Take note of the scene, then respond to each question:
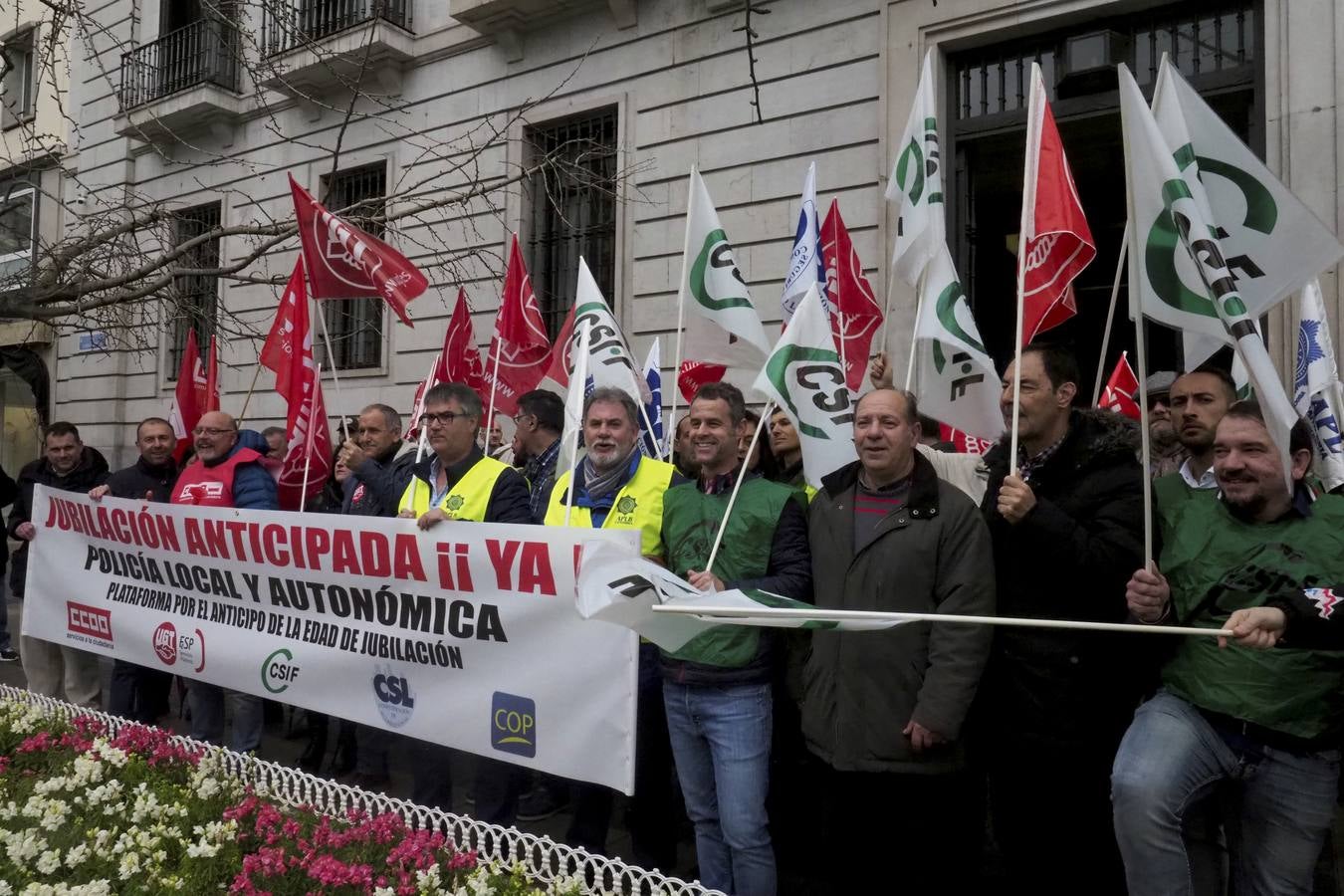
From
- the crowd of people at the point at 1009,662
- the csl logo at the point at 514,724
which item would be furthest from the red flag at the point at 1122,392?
the csl logo at the point at 514,724

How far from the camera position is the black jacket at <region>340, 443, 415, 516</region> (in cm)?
491

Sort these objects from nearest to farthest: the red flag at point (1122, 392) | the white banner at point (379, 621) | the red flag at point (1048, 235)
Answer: the white banner at point (379, 621), the red flag at point (1048, 235), the red flag at point (1122, 392)

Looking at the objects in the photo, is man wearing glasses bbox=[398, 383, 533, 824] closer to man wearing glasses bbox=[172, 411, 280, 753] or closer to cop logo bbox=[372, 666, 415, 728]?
cop logo bbox=[372, 666, 415, 728]

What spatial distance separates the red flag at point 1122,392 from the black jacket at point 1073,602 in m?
2.97

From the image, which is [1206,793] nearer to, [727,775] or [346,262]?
[727,775]

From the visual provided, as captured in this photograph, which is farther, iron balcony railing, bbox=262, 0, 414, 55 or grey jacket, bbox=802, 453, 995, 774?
iron balcony railing, bbox=262, 0, 414, 55

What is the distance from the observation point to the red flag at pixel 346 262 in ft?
18.1

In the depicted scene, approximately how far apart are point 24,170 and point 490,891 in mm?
6723

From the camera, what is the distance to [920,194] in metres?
4.60

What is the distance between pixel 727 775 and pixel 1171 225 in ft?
7.12

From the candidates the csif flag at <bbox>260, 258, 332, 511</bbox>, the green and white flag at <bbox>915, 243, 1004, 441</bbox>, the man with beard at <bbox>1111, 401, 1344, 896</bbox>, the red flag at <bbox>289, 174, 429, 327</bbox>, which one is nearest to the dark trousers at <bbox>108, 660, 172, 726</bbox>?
the csif flag at <bbox>260, 258, 332, 511</bbox>

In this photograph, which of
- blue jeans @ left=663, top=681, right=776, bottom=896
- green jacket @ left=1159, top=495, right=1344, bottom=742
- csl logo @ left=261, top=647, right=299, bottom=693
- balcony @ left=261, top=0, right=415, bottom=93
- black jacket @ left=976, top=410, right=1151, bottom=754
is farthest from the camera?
balcony @ left=261, top=0, right=415, bottom=93

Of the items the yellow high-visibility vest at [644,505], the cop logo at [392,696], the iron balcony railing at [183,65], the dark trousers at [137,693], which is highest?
the iron balcony railing at [183,65]

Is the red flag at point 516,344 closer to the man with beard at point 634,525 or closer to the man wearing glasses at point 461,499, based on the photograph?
the man wearing glasses at point 461,499
